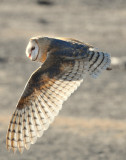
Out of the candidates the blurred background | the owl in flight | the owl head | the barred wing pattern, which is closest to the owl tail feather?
the owl in flight

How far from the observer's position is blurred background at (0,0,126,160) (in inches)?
356

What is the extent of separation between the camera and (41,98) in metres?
6.67

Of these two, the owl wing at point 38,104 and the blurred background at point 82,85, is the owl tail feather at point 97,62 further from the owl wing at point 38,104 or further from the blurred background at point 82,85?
the blurred background at point 82,85

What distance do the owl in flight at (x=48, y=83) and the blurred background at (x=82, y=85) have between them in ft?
6.99

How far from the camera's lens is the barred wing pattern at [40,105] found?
650 cm

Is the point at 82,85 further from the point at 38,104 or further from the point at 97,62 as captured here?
the point at 38,104

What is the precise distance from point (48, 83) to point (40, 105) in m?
0.28

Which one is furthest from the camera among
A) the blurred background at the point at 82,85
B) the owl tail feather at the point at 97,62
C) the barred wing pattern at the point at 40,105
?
the blurred background at the point at 82,85

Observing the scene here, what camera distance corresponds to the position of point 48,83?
6730mm

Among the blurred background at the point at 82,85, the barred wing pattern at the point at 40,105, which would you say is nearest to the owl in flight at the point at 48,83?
the barred wing pattern at the point at 40,105

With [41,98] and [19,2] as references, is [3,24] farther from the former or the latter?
[41,98]

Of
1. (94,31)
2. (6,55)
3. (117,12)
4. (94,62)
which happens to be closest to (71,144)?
(94,62)

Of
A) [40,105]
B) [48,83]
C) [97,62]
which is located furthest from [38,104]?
[97,62]

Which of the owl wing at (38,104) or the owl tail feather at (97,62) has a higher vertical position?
the owl tail feather at (97,62)
